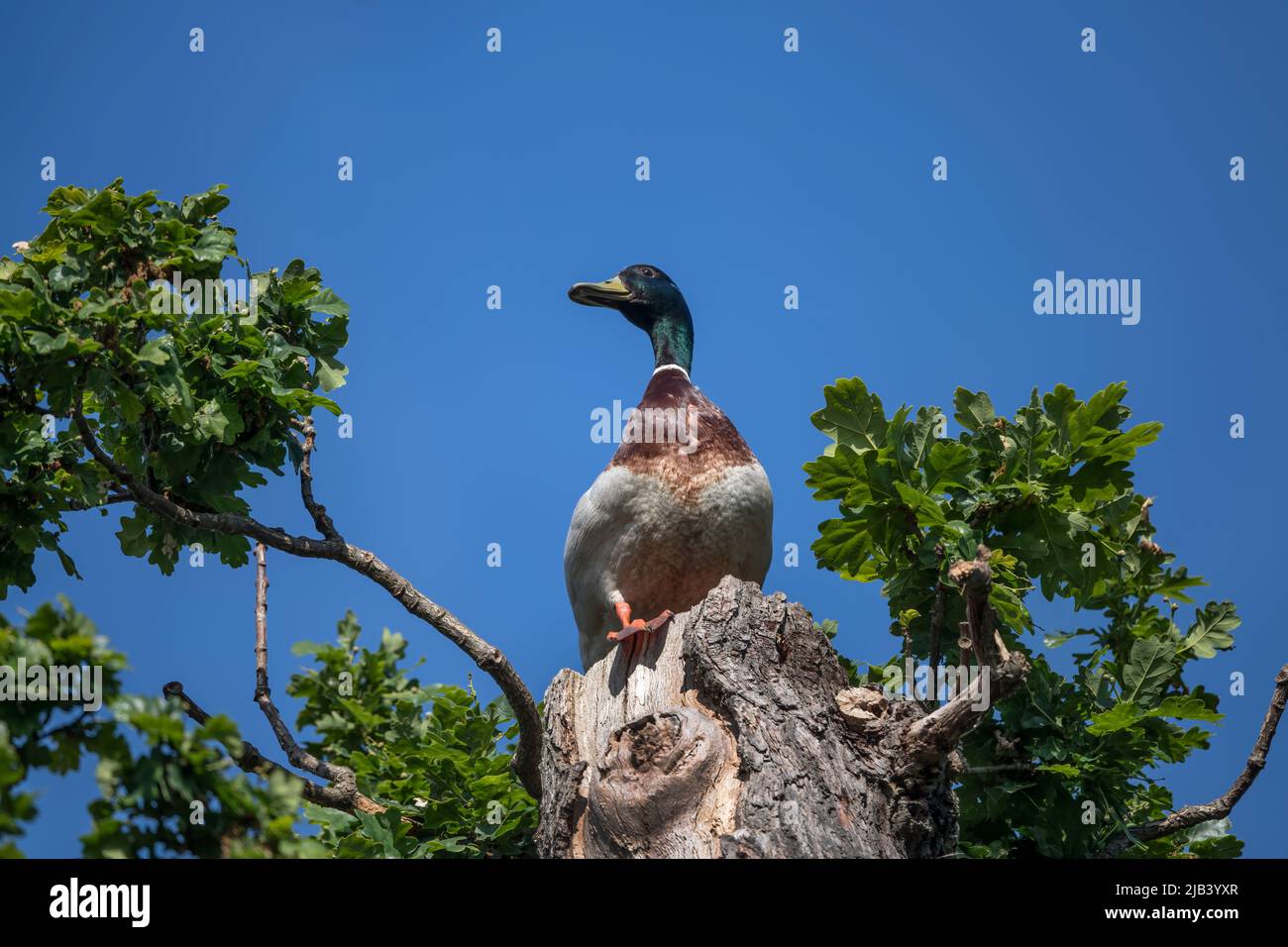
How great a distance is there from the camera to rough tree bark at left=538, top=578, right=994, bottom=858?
6.47 meters

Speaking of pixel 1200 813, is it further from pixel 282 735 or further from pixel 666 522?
pixel 282 735

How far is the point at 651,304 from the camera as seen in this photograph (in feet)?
34.7

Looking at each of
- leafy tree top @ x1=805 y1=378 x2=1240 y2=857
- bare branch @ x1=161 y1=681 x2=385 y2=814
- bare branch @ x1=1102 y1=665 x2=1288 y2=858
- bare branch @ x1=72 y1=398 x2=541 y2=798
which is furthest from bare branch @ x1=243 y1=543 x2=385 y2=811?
bare branch @ x1=1102 y1=665 x2=1288 y2=858

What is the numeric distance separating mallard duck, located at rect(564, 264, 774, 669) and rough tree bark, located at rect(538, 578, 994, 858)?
1.20 m

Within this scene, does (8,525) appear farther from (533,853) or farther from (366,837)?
(533,853)

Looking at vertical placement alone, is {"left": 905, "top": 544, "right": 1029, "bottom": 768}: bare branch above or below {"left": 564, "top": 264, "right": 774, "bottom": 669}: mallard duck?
below

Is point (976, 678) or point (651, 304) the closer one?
point (976, 678)

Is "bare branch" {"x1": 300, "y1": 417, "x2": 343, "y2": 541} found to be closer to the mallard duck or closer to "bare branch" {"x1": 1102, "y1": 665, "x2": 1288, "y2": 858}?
the mallard duck

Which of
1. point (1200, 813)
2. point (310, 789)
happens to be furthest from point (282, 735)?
point (1200, 813)

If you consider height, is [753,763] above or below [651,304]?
below
